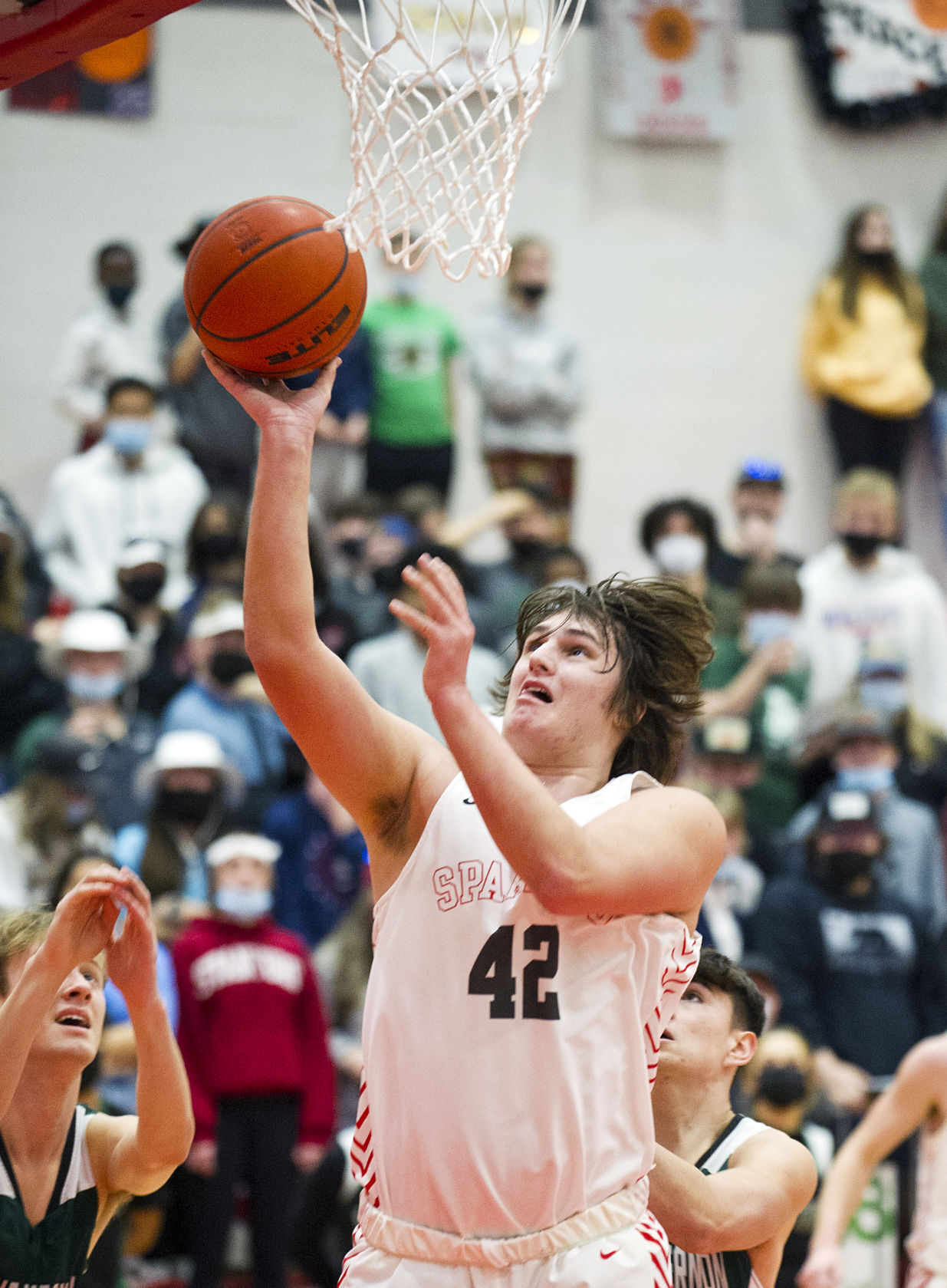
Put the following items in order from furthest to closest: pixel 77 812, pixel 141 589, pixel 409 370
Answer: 1. pixel 409 370
2. pixel 141 589
3. pixel 77 812

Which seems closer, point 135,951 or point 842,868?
point 135,951

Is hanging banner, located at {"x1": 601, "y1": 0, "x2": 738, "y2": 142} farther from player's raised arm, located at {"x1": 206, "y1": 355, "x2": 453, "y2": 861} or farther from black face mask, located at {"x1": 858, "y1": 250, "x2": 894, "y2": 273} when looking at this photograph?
player's raised arm, located at {"x1": 206, "y1": 355, "x2": 453, "y2": 861}

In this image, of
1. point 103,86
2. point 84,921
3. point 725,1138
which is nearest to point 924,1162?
point 725,1138

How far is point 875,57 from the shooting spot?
12.6m

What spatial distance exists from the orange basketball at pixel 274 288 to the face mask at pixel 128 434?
6214 mm

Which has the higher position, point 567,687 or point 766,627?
point 567,687

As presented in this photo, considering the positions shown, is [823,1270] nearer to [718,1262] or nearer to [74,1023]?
[718,1262]

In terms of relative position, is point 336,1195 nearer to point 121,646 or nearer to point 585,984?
point 121,646

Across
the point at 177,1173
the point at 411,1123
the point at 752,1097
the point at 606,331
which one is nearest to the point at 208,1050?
the point at 177,1173

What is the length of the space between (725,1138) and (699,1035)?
22cm

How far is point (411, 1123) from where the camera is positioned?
9.07ft

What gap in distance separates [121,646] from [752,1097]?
11.5 ft

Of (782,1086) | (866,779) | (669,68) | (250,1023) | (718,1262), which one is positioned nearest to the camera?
(718,1262)

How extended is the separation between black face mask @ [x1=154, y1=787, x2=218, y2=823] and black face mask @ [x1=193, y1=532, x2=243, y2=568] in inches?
68.7
